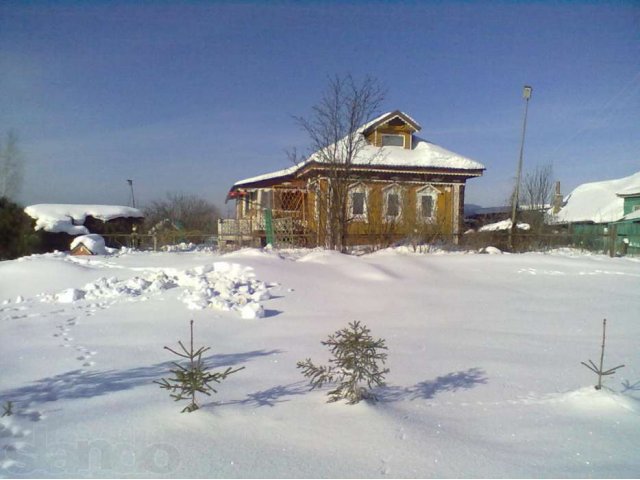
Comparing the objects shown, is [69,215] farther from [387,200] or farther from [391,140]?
[391,140]

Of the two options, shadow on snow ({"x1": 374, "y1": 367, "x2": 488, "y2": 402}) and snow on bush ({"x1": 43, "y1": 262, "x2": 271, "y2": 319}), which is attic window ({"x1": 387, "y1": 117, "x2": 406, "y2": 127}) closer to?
snow on bush ({"x1": 43, "y1": 262, "x2": 271, "y2": 319})

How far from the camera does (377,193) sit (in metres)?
13.9

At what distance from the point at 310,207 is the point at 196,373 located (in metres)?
12.0

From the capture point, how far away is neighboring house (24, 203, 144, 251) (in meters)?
16.4

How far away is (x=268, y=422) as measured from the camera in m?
2.67

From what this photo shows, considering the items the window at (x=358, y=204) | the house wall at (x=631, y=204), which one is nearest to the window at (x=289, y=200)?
the window at (x=358, y=204)

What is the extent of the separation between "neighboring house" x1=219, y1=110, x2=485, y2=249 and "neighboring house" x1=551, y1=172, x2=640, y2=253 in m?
9.45

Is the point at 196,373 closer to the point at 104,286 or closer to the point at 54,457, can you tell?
the point at 54,457

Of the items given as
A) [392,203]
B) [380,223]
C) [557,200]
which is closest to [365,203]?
[392,203]

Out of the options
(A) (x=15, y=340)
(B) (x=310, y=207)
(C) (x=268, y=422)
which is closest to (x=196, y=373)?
(C) (x=268, y=422)

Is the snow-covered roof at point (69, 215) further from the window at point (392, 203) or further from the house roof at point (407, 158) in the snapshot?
the window at point (392, 203)

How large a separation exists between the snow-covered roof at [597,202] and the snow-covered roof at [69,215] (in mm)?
30631

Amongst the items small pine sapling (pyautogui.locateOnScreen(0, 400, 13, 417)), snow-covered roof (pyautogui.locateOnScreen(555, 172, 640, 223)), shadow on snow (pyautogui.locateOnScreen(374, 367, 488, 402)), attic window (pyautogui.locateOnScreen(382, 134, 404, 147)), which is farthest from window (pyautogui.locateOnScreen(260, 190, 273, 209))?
snow-covered roof (pyautogui.locateOnScreen(555, 172, 640, 223))

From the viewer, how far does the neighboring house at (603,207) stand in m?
26.2
